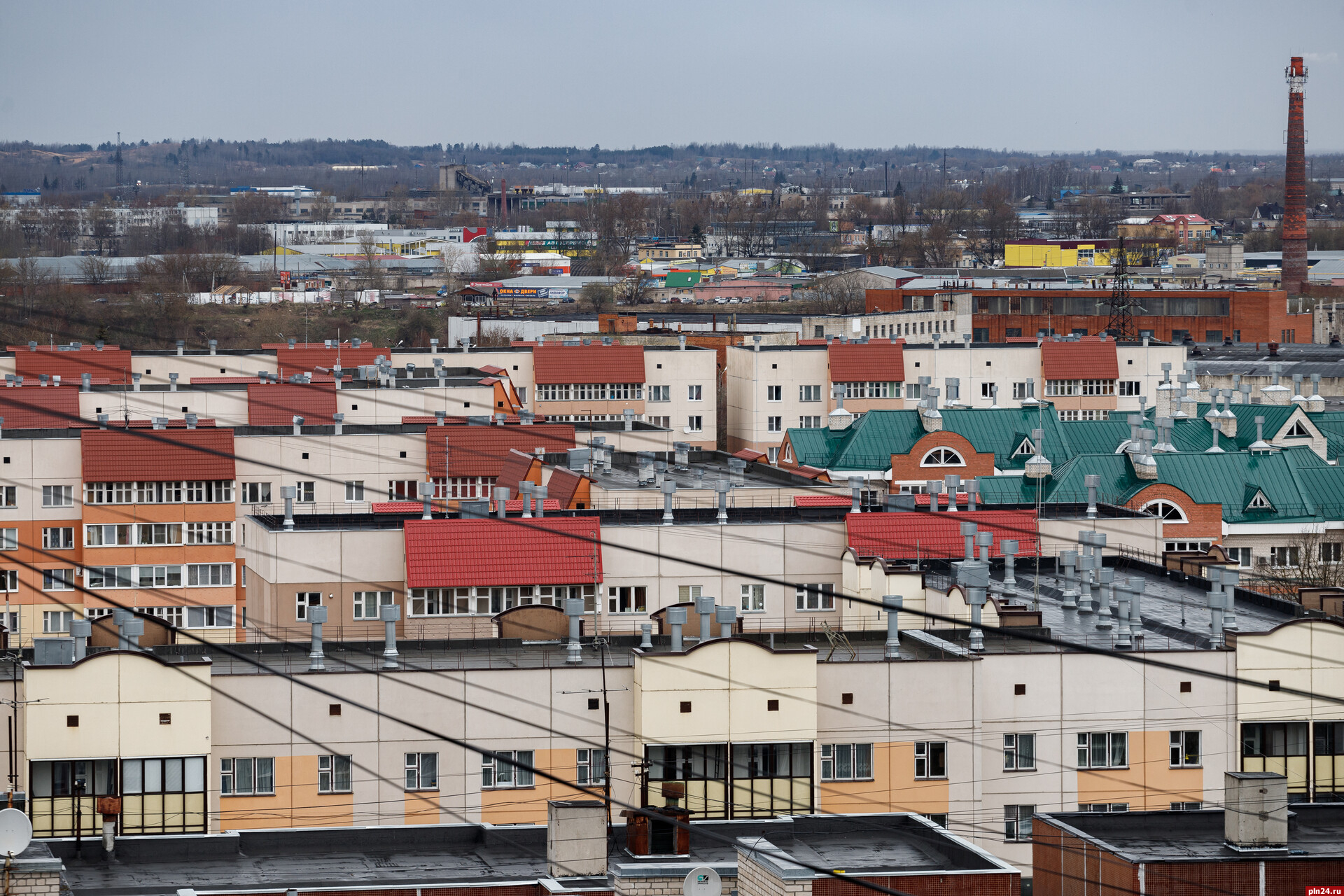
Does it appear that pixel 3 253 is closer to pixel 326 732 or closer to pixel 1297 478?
pixel 1297 478

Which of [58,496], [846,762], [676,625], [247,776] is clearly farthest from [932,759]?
[58,496]

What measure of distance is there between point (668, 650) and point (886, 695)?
2.45 m

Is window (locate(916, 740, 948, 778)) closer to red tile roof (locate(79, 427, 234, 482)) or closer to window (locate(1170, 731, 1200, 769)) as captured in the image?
window (locate(1170, 731, 1200, 769))

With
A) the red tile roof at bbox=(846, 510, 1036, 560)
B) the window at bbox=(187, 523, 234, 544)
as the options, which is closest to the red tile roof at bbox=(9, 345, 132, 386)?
the window at bbox=(187, 523, 234, 544)

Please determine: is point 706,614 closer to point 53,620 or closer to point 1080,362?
point 53,620

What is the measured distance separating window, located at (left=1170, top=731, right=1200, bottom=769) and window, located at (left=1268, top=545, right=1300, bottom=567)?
1541cm

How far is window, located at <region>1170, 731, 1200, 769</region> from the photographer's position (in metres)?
24.5

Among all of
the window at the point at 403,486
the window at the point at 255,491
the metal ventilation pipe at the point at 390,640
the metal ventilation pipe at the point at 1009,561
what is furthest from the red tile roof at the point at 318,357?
the metal ventilation pipe at the point at 390,640

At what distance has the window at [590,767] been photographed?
76.0ft

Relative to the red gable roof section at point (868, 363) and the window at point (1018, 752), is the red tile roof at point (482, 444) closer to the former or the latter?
the red gable roof section at point (868, 363)

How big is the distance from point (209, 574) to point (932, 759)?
20724mm

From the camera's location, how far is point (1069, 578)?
96.0ft

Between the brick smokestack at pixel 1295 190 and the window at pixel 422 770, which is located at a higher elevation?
the brick smokestack at pixel 1295 190

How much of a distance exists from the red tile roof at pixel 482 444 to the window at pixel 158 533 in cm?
531
